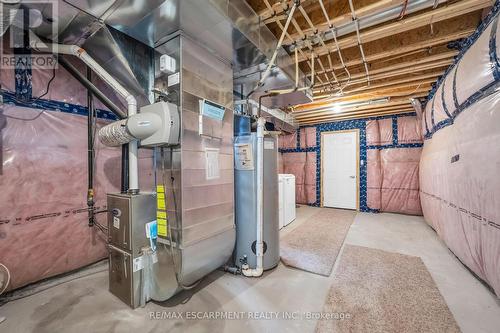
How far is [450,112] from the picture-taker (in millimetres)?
2615

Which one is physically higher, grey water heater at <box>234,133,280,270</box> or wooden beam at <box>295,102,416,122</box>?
wooden beam at <box>295,102,416,122</box>

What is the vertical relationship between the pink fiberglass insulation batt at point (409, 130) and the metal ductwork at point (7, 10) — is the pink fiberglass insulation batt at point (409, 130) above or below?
below

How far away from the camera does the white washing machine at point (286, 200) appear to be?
3.80 metres

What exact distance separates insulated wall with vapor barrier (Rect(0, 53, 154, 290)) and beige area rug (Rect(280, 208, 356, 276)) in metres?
2.36

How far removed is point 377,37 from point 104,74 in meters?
2.68

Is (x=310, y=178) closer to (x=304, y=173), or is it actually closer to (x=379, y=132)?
(x=304, y=173)

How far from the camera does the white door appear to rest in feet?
17.9

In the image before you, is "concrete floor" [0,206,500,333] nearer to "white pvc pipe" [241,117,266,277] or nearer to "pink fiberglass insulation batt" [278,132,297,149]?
"white pvc pipe" [241,117,266,277]

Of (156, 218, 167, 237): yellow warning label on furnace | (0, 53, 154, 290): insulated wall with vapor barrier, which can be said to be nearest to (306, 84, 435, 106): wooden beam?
(156, 218, 167, 237): yellow warning label on furnace

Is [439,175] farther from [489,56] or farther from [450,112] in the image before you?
[489,56]

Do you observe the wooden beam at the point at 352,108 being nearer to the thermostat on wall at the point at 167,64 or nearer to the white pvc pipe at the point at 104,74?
the thermostat on wall at the point at 167,64

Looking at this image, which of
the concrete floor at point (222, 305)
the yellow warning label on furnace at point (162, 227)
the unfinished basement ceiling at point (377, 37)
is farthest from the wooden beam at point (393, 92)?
the yellow warning label on furnace at point (162, 227)

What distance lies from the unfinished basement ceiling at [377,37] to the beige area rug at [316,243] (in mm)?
2434

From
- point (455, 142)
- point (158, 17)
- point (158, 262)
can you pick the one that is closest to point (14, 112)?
point (158, 17)
